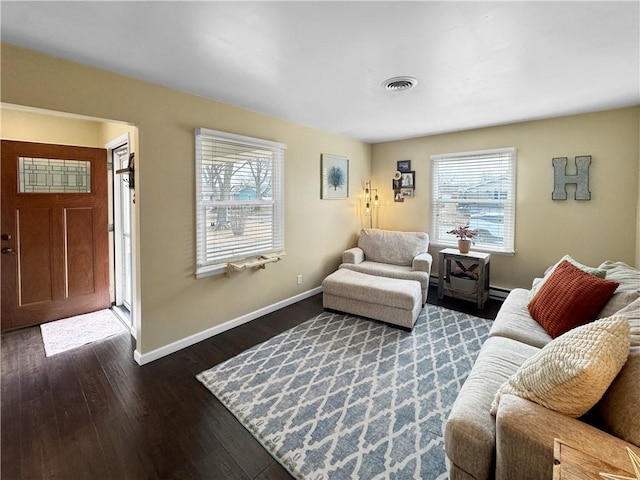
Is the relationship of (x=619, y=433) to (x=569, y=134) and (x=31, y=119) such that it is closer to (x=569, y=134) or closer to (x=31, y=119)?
(x=569, y=134)

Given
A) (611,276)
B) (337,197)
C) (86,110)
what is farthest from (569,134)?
(86,110)

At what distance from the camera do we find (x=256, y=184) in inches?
131

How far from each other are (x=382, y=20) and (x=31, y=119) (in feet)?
12.7

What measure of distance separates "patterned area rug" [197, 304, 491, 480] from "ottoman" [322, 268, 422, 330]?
0.14 meters

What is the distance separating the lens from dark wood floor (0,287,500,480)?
5.14ft

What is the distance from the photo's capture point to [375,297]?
3254 mm

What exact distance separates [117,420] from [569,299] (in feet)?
10.1

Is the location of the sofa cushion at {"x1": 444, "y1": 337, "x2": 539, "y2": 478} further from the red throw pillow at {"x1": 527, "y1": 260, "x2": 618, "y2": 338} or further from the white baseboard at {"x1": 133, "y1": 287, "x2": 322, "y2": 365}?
the white baseboard at {"x1": 133, "y1": 287, "x2": 322, "y2": 365}

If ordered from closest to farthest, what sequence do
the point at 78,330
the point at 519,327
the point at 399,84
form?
the point at 519,327, the point at 399,84, the point at 78,330

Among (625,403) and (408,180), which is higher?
(408,180)

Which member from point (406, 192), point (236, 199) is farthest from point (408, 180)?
point (236, 199)

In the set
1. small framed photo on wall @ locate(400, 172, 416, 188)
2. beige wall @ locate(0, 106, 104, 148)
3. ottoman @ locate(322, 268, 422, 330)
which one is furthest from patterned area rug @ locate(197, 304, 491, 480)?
beige wall @ locate(0, 106, 104, 148)

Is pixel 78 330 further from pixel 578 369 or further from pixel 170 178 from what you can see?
pixel 578 369

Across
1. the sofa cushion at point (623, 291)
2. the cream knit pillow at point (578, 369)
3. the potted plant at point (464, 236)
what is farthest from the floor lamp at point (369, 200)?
the cream knit pillow at point (578, 369)
